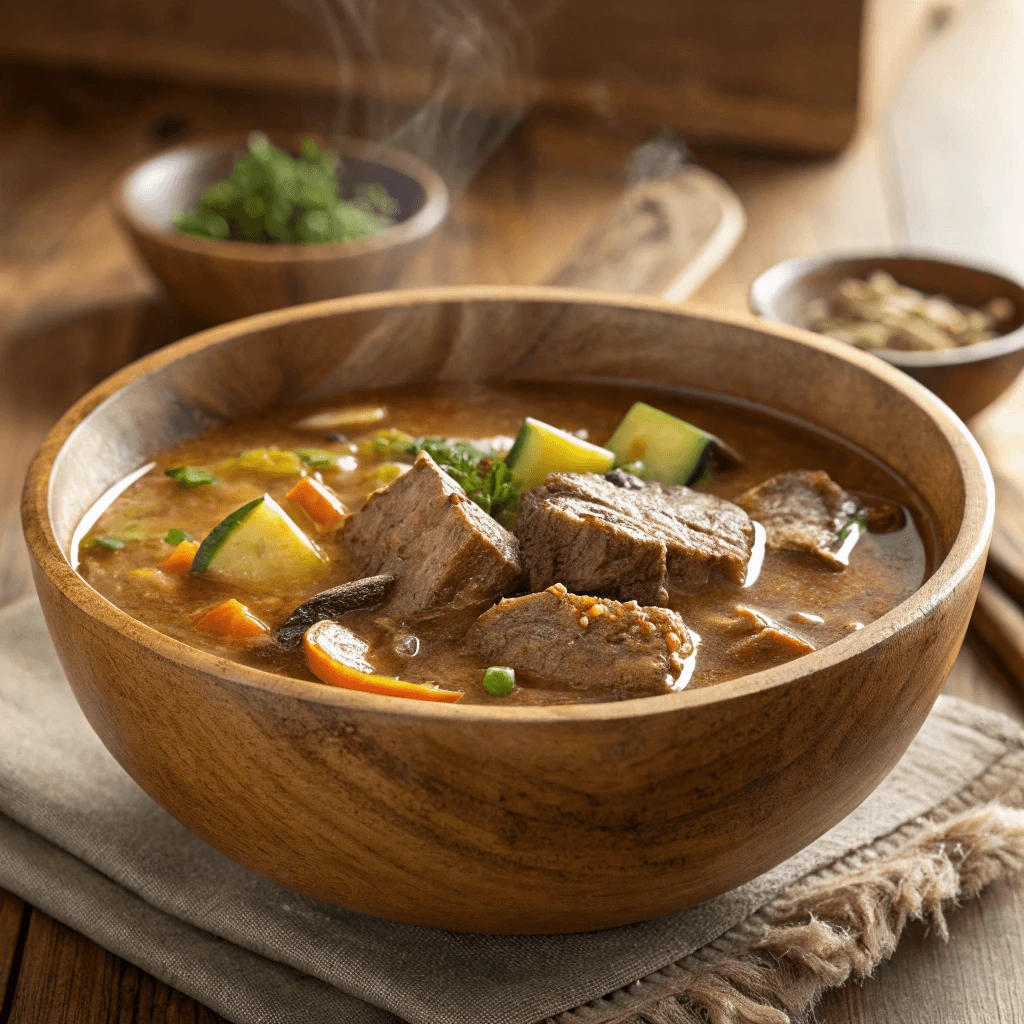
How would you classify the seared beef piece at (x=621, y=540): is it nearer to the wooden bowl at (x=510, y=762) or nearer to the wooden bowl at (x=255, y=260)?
the wooden bowl at (x=510, y=762)

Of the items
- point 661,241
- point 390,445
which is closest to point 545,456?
point 390,445

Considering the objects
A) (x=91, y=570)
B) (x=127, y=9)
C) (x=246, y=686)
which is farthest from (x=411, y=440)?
(x=127, y=9)

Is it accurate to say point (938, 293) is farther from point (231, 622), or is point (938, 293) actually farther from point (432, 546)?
point (231, 622)

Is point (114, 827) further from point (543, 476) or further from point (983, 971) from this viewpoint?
point (983, 971)

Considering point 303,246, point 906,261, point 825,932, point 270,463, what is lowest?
point 303,246

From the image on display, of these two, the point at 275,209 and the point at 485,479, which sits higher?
the point at 485,479

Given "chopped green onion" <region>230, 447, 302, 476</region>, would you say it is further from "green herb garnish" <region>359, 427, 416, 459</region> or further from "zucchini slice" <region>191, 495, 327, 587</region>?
"zucchini slice" <region>191, 495, 327, 587</region>

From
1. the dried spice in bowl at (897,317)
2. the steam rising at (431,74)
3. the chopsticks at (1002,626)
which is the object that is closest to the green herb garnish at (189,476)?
the chopsticks at (1002,626)
